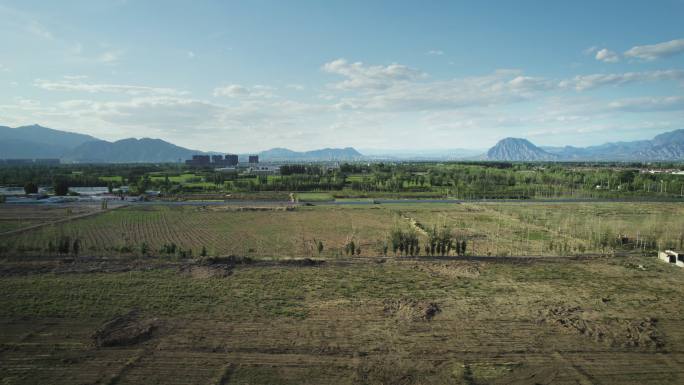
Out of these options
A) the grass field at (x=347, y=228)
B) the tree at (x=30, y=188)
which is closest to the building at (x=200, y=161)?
the tree at (x=30, y=188)

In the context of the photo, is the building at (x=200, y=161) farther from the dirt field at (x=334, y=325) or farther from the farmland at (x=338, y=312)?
the dirt field at (x=334, y=325)

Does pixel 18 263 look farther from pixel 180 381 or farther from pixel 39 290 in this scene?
pixel 180 381

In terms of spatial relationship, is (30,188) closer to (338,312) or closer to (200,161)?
(338,312)

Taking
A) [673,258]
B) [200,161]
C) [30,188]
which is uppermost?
[200,161]

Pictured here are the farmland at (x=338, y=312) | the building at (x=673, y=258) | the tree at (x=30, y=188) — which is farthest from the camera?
the tree at (x=30, y=188)

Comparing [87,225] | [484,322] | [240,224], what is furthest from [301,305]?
[87,225]


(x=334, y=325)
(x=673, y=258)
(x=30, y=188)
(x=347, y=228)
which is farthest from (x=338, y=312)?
(x=30, y=188)

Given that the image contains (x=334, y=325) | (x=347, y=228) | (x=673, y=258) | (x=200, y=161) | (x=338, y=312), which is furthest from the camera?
(x=200, y=161)
